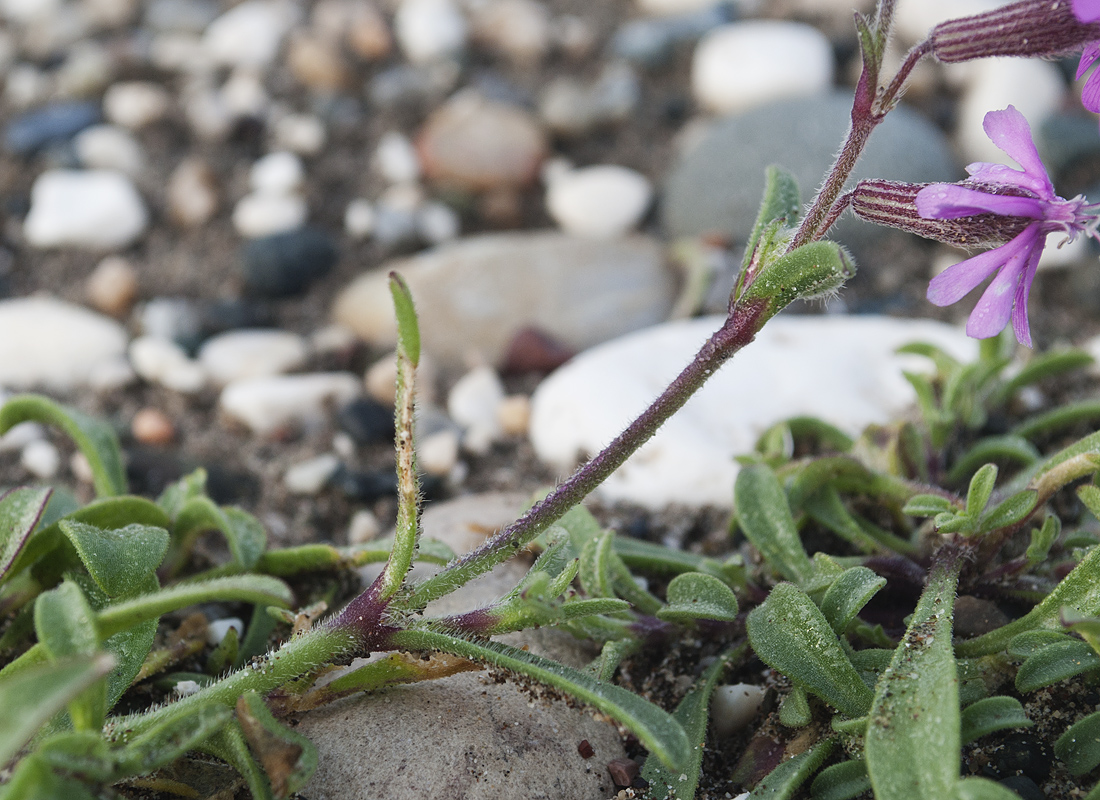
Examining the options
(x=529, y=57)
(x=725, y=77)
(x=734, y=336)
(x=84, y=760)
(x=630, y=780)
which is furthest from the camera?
(x=529, y=57)

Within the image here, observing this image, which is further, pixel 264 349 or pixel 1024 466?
pixel 264 349

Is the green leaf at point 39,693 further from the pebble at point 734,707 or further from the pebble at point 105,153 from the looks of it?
the pebble at point 105,153

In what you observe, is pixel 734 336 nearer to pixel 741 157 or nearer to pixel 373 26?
pixel 741 157

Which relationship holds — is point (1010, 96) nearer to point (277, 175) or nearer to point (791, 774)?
point (277, 175)

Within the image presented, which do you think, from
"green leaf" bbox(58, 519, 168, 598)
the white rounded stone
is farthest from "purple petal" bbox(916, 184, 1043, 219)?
the white rounded stone

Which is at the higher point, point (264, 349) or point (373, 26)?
point (373, 26)

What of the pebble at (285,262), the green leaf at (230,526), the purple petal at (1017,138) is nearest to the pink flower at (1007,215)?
the purple petal at (1017,138)

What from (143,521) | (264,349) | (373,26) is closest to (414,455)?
(143,521)
